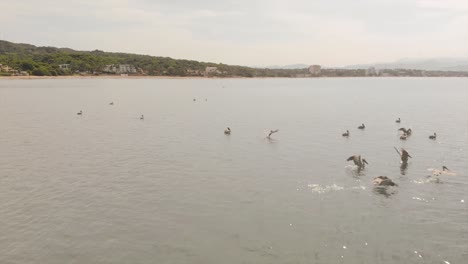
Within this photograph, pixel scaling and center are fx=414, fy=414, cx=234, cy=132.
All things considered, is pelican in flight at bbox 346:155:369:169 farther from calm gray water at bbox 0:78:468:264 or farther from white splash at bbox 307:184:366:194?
white splash at bbox 307:184:366:194

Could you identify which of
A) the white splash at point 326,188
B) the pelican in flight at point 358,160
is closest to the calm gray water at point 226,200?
the white splash at point 326,188

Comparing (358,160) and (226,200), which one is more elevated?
(358,160)

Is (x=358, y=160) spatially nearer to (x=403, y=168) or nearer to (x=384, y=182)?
(x=403, y=168)

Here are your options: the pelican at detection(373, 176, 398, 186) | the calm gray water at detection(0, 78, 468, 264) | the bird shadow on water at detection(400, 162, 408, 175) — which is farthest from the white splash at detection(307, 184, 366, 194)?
the bird shadow on water at detection(400, 162, 408, 175)

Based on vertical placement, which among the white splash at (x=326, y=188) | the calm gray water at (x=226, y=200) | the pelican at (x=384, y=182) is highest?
the pelican at (x=384, y=182)

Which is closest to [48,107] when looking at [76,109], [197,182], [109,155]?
[76,109]

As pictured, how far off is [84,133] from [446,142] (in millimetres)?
39304

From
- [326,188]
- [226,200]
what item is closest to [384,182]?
[326,188]

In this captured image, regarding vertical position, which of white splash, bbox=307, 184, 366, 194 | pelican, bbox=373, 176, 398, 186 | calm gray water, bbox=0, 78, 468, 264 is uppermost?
pelican, bbox=373, 176, 398, 186

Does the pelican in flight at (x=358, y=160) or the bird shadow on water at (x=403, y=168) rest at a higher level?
the pelican in flight at (x=358, y=160)

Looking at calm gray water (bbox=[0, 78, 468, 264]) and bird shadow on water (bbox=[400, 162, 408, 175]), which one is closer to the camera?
calm gray water (bbox=[0, 78, 468, 264])

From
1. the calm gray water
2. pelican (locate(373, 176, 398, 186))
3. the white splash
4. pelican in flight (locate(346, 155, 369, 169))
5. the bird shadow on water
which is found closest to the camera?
the calm gray water

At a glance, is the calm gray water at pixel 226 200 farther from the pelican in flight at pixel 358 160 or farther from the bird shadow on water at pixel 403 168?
the pelican in flight at pixel 358 160

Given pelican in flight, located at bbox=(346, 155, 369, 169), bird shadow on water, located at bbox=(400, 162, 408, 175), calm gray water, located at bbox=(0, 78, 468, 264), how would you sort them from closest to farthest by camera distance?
calm gray water, located at bbox=(0, 78, 468, 264)
bird shadow on water, located at bbox=(400, 162, 408, 175)
pelican in flight, located at bbox=(346, 155, 369, 169)
